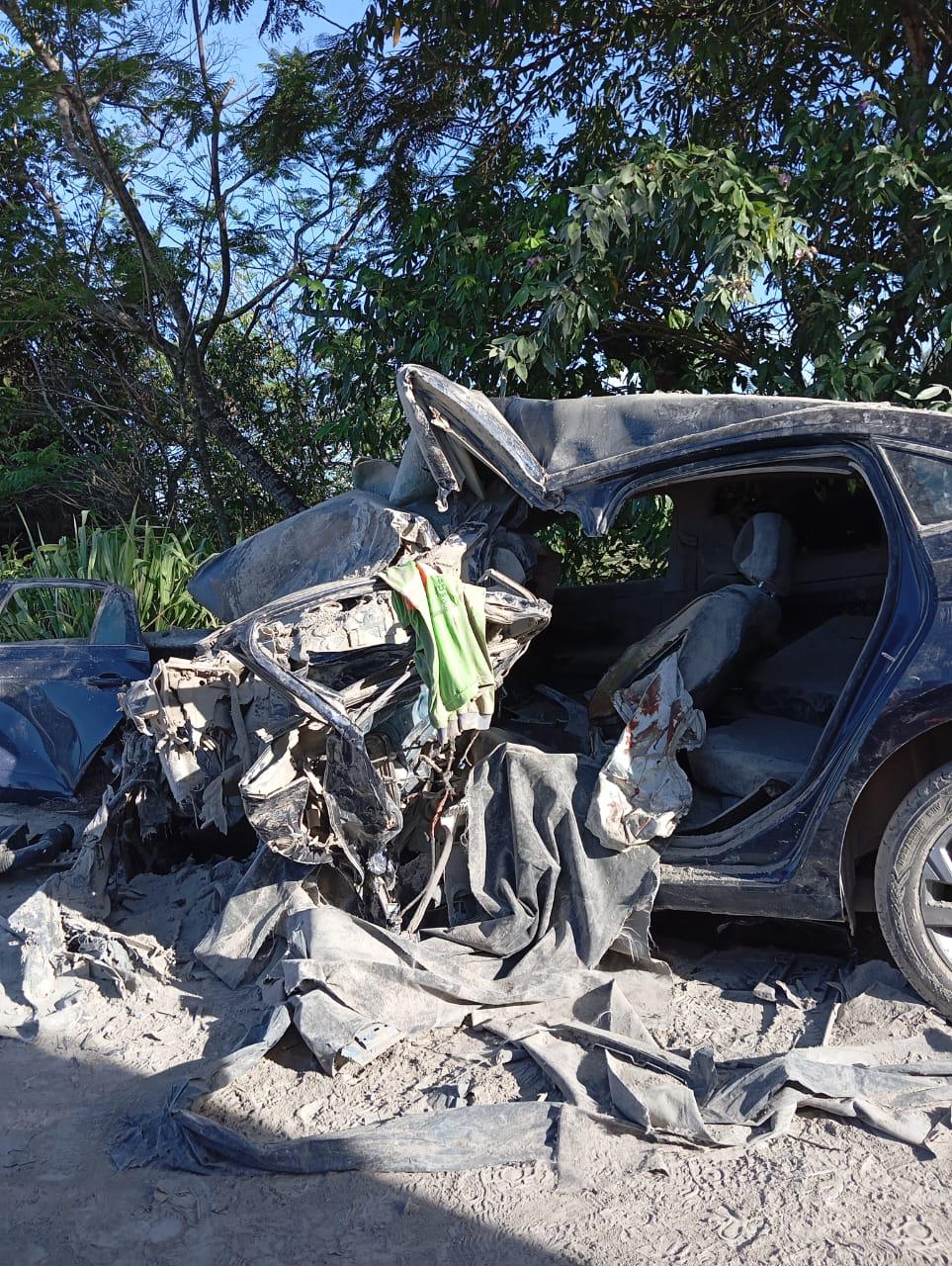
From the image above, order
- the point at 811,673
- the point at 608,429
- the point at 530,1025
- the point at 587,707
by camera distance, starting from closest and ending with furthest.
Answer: the point at 530,1025 < the point at 608,429 < the point at 811,673 < the point at 587,707

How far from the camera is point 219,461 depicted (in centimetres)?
1180

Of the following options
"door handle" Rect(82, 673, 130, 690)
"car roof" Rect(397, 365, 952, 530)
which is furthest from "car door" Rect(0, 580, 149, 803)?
"car roof" Rect(397, 365, 952, 530)

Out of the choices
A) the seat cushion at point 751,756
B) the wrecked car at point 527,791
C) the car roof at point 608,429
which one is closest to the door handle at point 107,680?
the wrecked car at point 527,791

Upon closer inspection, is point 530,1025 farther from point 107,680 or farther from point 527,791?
point 107,680

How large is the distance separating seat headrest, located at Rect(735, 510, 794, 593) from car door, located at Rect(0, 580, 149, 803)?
3040mm

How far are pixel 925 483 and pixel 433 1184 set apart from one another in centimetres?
239

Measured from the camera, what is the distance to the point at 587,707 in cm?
475

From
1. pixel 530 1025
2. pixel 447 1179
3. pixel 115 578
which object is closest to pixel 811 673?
pixel 530 1025

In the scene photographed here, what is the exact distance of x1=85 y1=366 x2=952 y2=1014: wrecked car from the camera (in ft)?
10.6

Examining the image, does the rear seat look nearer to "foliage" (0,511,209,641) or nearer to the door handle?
the door handle

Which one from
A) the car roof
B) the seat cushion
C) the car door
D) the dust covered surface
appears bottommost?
the dust covered surface

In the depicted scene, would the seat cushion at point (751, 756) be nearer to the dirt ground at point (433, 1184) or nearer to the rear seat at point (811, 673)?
the rear seat at point (811, 673)

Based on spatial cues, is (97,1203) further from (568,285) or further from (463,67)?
(463,67)

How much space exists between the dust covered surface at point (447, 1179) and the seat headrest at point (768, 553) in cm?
176
